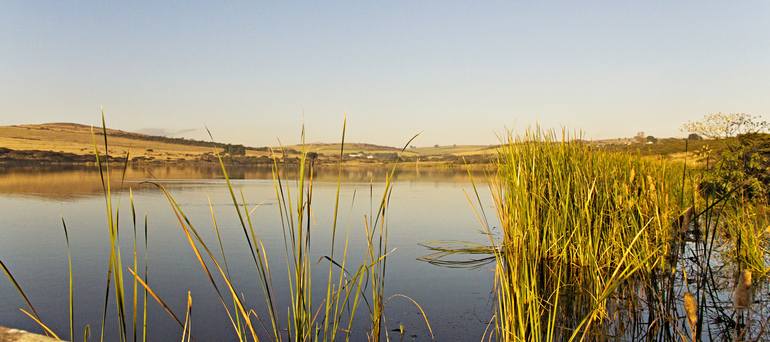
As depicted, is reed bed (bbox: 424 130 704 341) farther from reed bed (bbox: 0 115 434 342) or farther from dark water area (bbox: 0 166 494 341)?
reed bed (bbox: 0 115 434 342)

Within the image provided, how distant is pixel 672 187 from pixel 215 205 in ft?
39.5

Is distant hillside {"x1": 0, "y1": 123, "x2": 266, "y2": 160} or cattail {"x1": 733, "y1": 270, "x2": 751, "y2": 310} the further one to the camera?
distant hillside {"x1": 0, "y1": 123, "x2": 266, "y2": 160}

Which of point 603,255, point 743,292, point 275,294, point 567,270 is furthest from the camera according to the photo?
point 567,270

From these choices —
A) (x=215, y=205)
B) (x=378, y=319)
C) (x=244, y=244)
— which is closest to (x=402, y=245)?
(x=244, y=244)

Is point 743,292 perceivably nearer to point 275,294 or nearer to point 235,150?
point 275,294

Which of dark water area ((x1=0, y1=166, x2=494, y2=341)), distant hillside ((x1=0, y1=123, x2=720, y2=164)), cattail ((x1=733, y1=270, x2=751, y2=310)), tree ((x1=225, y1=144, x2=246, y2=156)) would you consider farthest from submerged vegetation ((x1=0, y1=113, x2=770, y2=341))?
tree ((x1=225, y1=144, x2=246, y2=156))

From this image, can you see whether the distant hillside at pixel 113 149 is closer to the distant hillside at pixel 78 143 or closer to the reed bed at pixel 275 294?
the distant hillside at pixel 78 143

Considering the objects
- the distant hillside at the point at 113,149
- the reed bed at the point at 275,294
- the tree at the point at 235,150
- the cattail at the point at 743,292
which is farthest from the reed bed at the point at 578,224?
the tree at the point at 235,150

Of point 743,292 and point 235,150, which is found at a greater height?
point 235,150

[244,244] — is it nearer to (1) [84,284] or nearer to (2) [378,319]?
(1) [84,284]

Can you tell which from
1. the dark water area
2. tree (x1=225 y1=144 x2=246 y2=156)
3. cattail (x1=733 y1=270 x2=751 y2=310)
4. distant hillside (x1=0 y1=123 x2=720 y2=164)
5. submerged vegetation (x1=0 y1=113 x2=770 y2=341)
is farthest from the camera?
tree (x1=225 y1=144 x2=246 y2=156)

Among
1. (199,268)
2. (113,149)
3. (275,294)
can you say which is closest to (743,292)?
(275,294)

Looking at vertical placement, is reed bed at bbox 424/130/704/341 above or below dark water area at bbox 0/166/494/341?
above

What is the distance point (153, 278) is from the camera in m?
6.90
